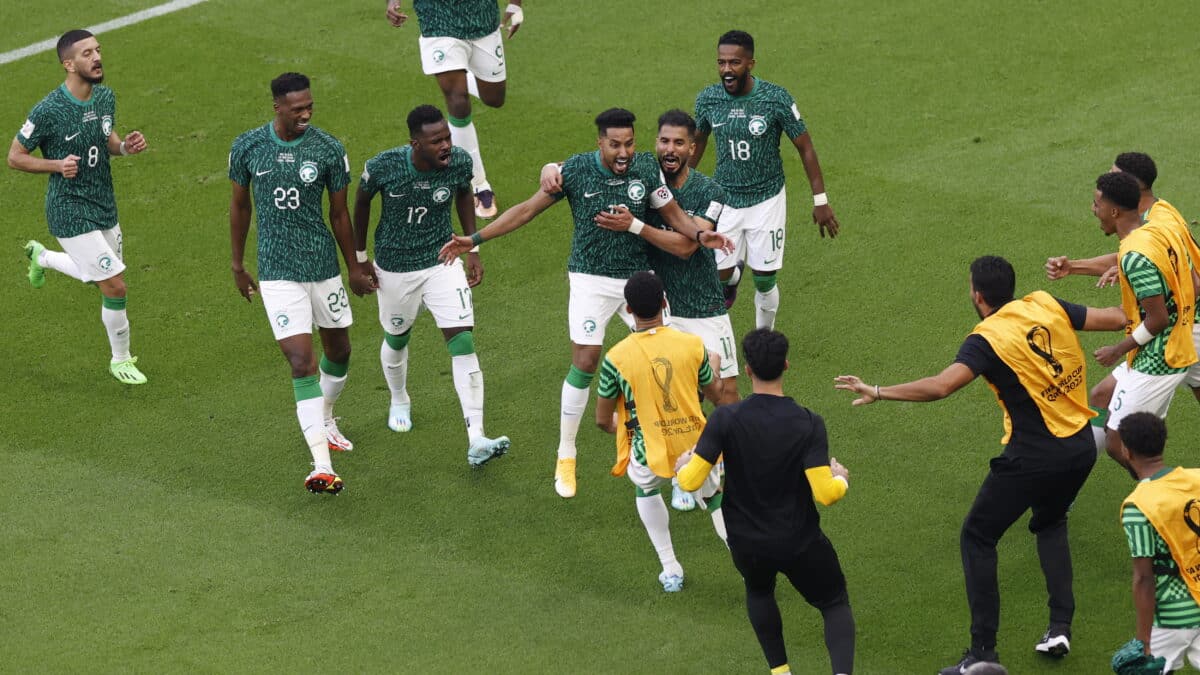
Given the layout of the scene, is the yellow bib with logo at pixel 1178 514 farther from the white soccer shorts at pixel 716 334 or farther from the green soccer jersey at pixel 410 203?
the green soccer jersey at pixel 410 203

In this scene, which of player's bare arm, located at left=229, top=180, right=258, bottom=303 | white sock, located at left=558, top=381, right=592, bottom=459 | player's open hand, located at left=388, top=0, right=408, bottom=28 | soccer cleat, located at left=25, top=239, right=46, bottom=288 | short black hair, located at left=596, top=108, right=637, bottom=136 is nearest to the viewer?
short black hair, located at left=596, top=108, right=637, bottom=136

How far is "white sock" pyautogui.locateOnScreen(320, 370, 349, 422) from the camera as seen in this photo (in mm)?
11430

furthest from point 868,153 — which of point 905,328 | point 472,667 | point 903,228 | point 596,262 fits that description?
point 472,667

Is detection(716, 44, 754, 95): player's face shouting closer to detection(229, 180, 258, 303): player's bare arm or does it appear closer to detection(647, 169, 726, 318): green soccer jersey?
detection(647, 169, 726, 318): green soccer jersey

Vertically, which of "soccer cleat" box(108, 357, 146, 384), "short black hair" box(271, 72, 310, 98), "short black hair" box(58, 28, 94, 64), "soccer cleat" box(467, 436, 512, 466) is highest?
"short black hair" box(271, 72, 310, 98)

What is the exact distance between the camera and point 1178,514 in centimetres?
Result: 748

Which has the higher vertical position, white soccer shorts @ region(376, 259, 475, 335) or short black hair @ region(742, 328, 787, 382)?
short black hair @ region(742, 328, 787, 382)

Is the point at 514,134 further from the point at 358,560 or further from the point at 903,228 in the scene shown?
the point at 358,560

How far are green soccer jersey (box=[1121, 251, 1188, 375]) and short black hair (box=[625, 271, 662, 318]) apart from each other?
261 cm

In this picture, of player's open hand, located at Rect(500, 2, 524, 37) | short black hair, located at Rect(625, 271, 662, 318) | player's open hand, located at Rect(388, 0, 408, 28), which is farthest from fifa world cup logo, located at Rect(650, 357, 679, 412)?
player's open hand, located at Rect(388, 0, 408, 28)

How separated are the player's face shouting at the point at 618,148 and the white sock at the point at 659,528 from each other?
7.19 ft

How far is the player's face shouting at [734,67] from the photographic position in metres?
11.8

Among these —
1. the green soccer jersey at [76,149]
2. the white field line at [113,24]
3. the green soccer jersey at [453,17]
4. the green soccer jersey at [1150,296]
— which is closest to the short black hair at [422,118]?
the green soccer jersey at [76,149]

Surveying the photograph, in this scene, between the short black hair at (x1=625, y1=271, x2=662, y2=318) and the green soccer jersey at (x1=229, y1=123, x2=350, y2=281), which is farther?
the green soccer jersey at (x1=229, y1=123, x2=350, y2=281)
